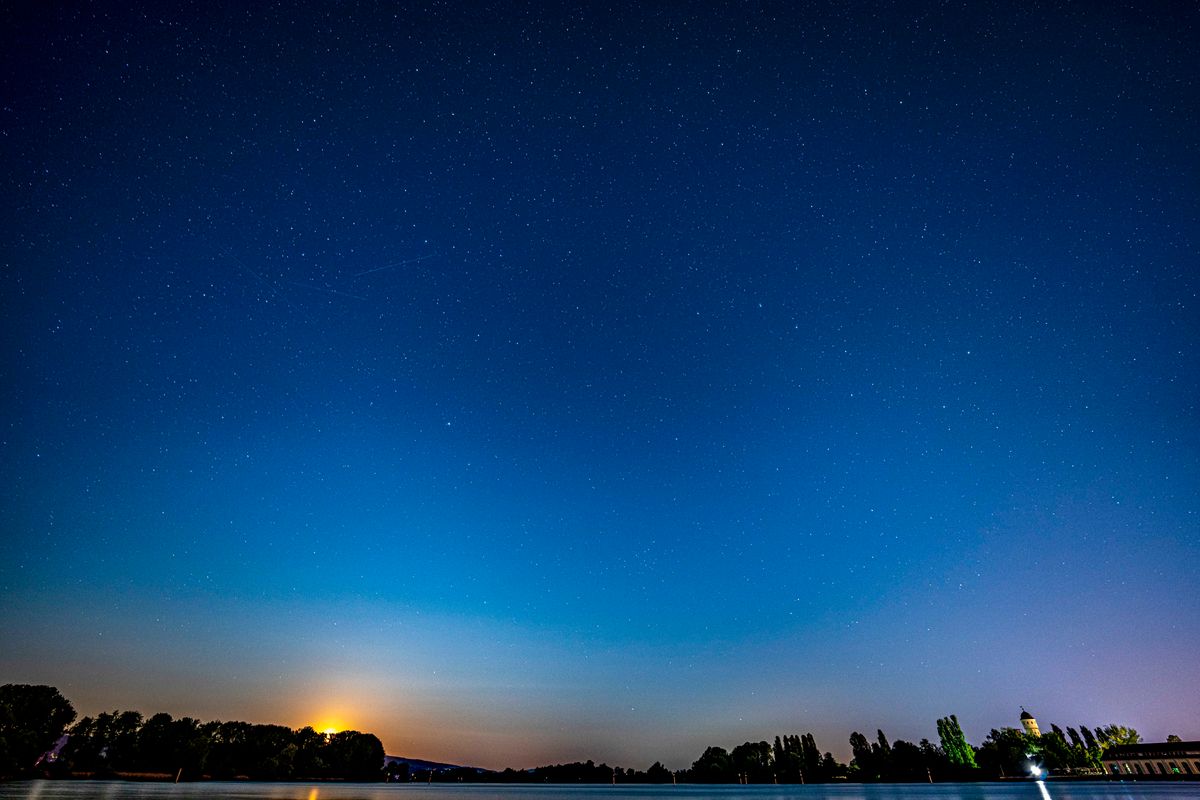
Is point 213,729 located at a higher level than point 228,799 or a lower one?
higher

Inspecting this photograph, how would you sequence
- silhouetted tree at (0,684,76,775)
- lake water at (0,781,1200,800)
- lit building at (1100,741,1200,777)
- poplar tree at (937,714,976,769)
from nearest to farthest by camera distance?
lake water at (0,781,1200,800) → silhouetted tree at (0,684,76,775) → lit building at (1100,741,1200,777) → poplar tree at (937,714,976,769)

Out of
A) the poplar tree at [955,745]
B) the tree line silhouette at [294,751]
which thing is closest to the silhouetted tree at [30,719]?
the tree line silhouette at [294,751]

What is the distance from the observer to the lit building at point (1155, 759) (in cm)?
12744

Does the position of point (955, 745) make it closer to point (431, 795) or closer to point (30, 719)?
point (431, 795)

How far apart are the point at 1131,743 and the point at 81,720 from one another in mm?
246680

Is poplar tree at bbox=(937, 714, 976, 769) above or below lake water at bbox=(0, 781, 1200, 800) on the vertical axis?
above

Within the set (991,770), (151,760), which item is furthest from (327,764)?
(991,770)

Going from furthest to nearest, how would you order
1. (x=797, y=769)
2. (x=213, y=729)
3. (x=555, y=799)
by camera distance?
(x=797, y=769)
(x=213, y=729)
(x=555, y=799)

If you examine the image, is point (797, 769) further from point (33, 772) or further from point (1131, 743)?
point (33, 772)

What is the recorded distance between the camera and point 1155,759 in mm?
135375

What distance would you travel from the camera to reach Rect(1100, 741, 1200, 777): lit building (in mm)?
127438

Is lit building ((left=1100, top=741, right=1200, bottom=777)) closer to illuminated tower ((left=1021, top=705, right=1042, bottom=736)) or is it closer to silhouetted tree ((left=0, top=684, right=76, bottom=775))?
illuminated tower ((left=1021, top=705, right=1042, bottom=736))

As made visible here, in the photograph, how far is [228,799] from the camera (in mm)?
58438

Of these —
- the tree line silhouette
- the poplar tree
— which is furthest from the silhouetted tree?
the poplar tree
